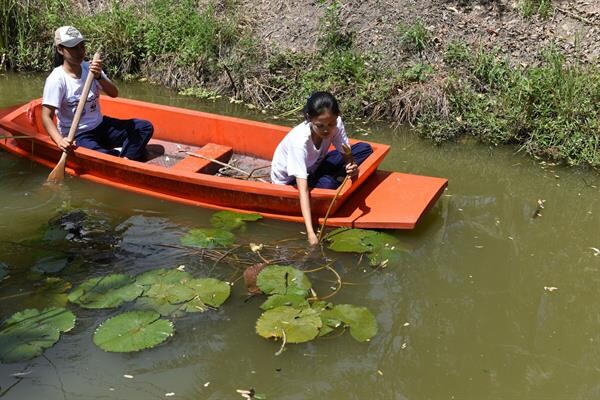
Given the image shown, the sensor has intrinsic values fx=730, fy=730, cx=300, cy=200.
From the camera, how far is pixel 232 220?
539cm

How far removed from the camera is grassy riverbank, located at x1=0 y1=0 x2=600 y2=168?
692cm

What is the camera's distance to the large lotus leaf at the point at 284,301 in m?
4.37

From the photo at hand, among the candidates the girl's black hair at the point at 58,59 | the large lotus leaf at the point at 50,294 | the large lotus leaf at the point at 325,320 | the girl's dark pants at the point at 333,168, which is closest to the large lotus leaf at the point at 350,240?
the girl's dark pants at the point at 333,168

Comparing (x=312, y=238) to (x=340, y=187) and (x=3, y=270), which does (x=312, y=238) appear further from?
(x=3, y=270)

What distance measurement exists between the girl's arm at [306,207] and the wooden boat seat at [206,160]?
3.75ft

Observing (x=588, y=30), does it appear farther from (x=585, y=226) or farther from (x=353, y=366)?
(x=353, y=366)

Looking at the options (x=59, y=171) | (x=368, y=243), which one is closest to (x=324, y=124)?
(x=368, y=243)

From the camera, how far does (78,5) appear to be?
31.2 feet

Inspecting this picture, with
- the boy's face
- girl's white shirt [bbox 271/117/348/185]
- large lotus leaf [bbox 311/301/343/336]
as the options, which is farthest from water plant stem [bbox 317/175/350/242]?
large lotus leaf [bbox 311/301/343/336]

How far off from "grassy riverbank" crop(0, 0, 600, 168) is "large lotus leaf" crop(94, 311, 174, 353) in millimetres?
3937

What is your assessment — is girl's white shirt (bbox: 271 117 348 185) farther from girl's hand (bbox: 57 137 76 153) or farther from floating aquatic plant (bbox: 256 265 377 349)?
girl's hand (bbox: 57 137 76 153)

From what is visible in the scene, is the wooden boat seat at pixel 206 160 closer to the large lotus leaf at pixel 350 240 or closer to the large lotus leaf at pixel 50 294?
the large lotus leaf at pixel 350 240

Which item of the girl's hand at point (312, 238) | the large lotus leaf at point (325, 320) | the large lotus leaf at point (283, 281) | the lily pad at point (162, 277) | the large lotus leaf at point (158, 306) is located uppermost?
the girl's hand at point (312, 238)

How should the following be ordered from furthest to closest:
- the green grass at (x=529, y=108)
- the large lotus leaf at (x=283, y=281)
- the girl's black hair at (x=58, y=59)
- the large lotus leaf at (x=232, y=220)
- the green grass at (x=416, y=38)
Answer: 1. the green grass at (x=416, y=38)
2. the green grass at (x=529, y=108)
3. the girl's black hair at (x=58, y=59)
4. the large lotus leaf at (x=232, y=220)
5. the large lotus leaf at (x=283, y=281)
